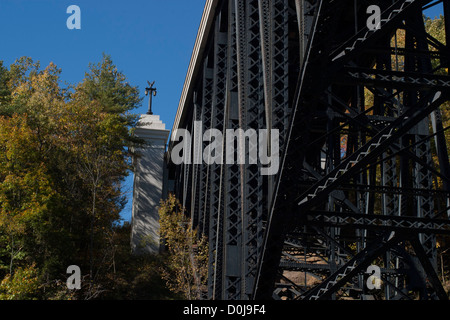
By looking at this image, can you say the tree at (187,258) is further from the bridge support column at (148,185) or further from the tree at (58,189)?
the bridge support column at (148,185)

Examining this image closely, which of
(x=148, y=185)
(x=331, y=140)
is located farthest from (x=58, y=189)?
(x=331, y=140)

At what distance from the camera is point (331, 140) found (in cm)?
1528

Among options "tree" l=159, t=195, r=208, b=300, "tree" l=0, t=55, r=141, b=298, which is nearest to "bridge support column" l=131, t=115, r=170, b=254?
"tree" l=0, t=55, r=141, b=298

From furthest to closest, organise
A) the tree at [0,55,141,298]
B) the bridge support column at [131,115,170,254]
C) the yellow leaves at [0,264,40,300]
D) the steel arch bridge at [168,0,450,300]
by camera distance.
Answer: the bridge support column at [131,115,170,254] → the tree at [0,55,141,298] → the yellow leaves at [0,264,40,300] → the steel arch bridge at [168,0,450,300]

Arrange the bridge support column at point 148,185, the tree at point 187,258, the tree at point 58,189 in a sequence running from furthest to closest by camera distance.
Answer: the bridge support column at point 148,185, the tree at point 58,189, the tree at point 187,258

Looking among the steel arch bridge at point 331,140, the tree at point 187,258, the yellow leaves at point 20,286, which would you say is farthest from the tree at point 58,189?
the steel arch bridge at point 331,140

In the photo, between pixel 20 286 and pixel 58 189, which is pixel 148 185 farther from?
pixel 20 286

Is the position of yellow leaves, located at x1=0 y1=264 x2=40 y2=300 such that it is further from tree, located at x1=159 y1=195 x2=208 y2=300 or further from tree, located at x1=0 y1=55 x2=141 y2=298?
tree, located at x1=159 y1=195 x2=208 y2=300

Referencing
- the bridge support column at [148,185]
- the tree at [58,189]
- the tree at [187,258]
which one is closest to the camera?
the tree at [187,258]

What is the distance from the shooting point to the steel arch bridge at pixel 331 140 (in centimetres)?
734

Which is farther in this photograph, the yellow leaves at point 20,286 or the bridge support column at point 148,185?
the bridge support column at point 148,185

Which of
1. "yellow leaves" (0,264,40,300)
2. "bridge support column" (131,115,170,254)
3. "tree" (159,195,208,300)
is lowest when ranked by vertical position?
"yellow leaves" (0,264,40,300)

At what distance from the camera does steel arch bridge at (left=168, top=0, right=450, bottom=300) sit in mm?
7344
